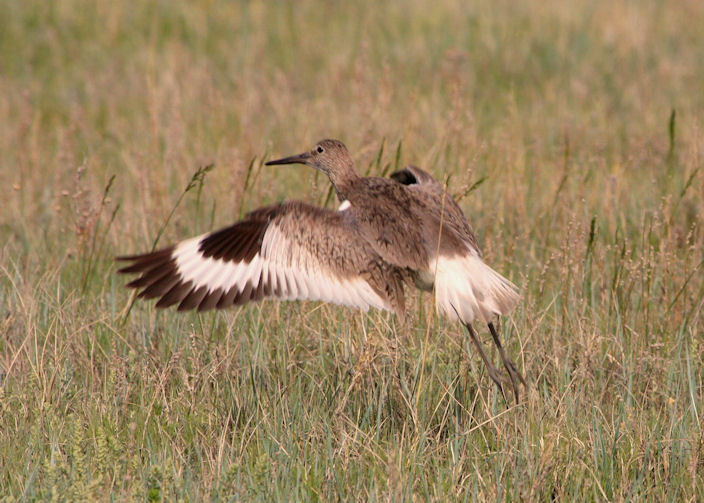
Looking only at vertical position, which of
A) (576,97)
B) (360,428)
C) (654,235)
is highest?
(576,97)

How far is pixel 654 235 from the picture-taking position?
5535mm

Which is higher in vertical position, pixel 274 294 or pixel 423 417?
pixel 274 294

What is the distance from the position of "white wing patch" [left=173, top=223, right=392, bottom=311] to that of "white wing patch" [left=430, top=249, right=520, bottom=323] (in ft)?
0.77

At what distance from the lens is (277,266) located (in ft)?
13.7

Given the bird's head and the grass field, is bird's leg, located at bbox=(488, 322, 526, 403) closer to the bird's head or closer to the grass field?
the grass field

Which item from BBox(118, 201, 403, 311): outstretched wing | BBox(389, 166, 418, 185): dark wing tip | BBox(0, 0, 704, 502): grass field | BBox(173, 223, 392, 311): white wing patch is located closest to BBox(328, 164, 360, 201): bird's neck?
BBox(0, 0, 704, 502): grass field

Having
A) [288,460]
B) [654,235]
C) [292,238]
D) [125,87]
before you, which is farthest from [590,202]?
[125,87]

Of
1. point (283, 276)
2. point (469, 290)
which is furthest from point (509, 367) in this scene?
point (283, 276)

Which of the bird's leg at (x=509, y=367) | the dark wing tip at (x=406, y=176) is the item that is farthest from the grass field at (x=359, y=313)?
the dark wing tip at (x=406, y=176)

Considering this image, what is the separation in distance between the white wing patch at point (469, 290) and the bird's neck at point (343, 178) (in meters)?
0.73

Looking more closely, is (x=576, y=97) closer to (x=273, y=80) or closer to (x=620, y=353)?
(x=273, y=80)

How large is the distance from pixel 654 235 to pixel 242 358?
2.39m

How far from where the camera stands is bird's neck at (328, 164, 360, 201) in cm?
479

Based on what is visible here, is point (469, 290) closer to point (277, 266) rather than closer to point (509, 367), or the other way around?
point (509, 367)
